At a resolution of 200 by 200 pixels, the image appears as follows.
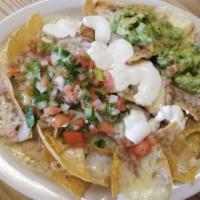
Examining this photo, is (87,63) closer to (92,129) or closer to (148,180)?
(92,129)

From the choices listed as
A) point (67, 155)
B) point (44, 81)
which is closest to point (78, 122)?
point (67, 155)

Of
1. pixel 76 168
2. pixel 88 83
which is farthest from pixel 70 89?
pixel 76 168

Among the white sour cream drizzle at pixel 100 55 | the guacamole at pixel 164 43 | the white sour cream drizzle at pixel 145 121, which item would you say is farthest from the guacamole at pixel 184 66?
the white sour cream drizzle at pixel 100 55

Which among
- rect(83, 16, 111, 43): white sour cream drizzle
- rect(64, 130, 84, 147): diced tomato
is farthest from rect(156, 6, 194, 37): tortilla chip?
rect(64, 130, 84, 147): diced tomato

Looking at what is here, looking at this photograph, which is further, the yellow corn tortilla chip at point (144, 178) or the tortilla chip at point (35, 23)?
the tortilla chip at point (35, 23)

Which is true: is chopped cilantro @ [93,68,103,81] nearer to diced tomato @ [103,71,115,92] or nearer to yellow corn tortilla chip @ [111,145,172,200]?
diced tomato @ [103,71,115,92]

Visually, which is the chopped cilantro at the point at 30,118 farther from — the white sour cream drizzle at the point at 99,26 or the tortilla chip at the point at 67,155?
the white sour cream drizzle at the point at 99,26
